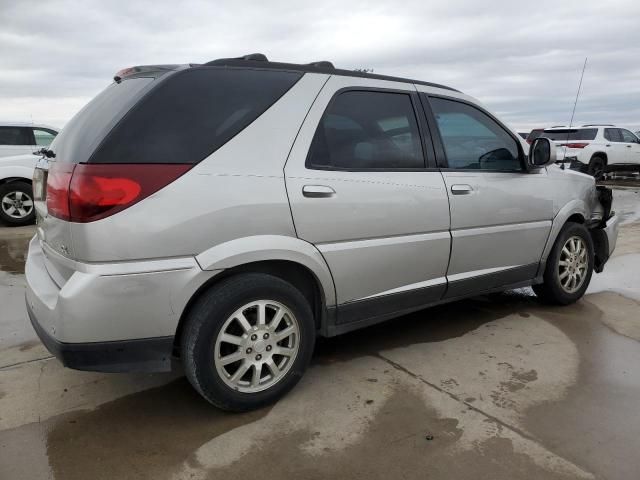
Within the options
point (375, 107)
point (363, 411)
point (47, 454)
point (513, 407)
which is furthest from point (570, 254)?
point (47, 454)

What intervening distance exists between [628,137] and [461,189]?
16.7 meters

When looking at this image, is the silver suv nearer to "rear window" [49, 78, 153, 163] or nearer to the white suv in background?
"rear window" [49, 78, 153, 163]

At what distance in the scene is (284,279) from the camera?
9.42 ft

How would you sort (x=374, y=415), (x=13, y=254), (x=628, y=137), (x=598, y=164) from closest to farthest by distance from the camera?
1. (x=374, y=415)
2. (x=13, y=254)
3. (x=598, y=164)
4. (x=628, y=137)

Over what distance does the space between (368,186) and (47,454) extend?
2.07 m

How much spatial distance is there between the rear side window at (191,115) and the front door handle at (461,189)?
1284mm

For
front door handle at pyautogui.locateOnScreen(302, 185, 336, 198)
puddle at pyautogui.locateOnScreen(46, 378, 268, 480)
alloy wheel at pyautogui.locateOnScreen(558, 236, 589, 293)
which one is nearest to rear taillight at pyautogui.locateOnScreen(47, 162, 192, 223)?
front door handle at pyautogui.locateOnScreen(302, 185, 336, 198)

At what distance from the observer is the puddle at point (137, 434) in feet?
7.65

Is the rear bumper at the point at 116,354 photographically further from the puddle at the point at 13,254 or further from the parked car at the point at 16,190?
the parked car at the point at 16,190

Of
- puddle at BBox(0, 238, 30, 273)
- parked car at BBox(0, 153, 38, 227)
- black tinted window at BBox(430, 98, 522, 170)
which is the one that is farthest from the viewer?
parked car at BBox(0, 153, 38, 227)

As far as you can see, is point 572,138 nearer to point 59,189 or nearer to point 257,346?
point 257,346

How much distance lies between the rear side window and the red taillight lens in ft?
0.61

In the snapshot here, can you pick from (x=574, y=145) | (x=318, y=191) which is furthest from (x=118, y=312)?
(x=574, y=145)

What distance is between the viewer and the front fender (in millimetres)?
2473
